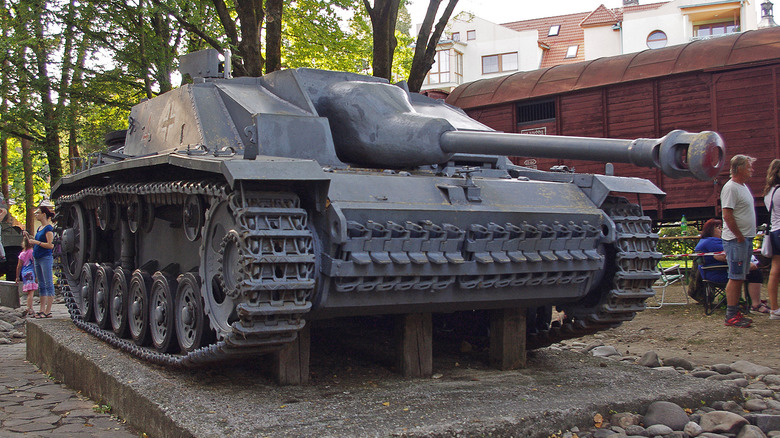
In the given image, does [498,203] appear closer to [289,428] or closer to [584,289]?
[584,289]

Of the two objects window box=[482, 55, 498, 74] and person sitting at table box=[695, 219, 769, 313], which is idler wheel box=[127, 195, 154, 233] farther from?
window box=[482, 55, 498, 74]

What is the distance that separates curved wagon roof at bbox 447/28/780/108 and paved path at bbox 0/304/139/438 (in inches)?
466

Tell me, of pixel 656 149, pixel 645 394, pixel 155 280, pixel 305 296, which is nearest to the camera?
pixel 656 149

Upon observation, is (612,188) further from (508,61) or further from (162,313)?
(508,61)

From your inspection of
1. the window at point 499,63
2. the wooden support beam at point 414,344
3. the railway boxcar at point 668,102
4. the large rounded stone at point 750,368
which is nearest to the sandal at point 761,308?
the large rounded stone at point 750,368

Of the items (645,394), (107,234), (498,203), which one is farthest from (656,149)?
(107,234)

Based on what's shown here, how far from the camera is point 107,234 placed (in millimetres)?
8016

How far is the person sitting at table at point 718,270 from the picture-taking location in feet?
29.6

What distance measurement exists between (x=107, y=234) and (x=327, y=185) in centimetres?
421

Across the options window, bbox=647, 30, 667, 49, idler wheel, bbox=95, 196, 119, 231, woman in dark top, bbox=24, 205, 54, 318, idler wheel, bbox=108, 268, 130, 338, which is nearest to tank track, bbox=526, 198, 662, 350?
idler wheel, bbox=108, 268, 130, 338

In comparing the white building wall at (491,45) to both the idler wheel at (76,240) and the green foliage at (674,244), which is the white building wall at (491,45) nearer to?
the green foliage at (674,244)

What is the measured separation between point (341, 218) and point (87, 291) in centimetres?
415

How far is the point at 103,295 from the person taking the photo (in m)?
7.28

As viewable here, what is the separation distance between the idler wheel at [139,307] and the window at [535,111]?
11646 millimetres
